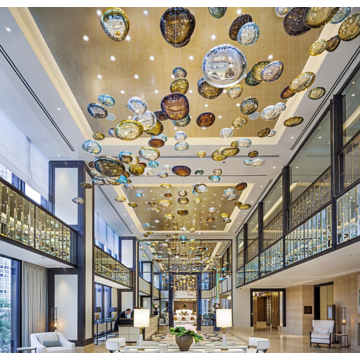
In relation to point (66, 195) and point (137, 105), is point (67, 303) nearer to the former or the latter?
point (66, 195)

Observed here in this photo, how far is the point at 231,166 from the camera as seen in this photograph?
1330 centimetres

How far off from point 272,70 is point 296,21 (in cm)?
76

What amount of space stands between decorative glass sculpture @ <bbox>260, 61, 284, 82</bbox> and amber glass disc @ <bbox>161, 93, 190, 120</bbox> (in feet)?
3.41

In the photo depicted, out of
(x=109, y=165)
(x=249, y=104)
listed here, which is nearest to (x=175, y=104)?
(x=249, y=104)

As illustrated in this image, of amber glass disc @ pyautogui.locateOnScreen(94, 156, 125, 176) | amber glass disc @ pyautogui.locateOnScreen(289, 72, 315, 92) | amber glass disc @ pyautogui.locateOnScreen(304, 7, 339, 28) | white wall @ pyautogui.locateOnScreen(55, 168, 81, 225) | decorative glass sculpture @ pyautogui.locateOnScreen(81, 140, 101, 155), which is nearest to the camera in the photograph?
amber glass disc @ pyautogui.locateOnScreen(304, 7, 339, 28)

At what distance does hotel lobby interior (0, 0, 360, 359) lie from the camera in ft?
18.9

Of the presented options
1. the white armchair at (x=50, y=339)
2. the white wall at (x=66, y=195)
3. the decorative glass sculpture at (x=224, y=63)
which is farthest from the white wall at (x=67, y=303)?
the decorative glass sculpture at (x=224, y=63)

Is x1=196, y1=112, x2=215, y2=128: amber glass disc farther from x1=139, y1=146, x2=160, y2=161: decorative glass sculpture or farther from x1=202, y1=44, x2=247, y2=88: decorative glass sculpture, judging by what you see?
x1=202, y1=44, x2=247, y2=88: decorative glass sculpture

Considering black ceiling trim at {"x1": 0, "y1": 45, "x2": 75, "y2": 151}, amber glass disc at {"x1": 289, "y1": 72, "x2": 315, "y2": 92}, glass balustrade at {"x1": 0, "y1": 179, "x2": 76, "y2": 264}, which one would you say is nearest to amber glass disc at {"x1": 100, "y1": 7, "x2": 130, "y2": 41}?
amber glass disc at {"x1": 289, "y1": 72, "x2": 315, "y2": 92}

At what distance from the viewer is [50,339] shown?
35.3 ft

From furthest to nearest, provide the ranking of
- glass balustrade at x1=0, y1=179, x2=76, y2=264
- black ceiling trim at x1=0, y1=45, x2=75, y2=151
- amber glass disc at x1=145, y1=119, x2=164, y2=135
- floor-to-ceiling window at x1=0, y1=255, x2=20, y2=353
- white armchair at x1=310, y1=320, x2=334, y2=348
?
white armchair at x1=310, y1=320, x2=334, y2=348 < floor-to-ceiling window at x1=0, y1=255, x2=20, y2=353 < glass balustrade at x1=0, y1=179, x2=76, y2=264 < black ceiling trim at x1=0, y1=45, x2=75, y2=151 < amber glass disc at x1=145, y1=119, x2=164, y2=135
